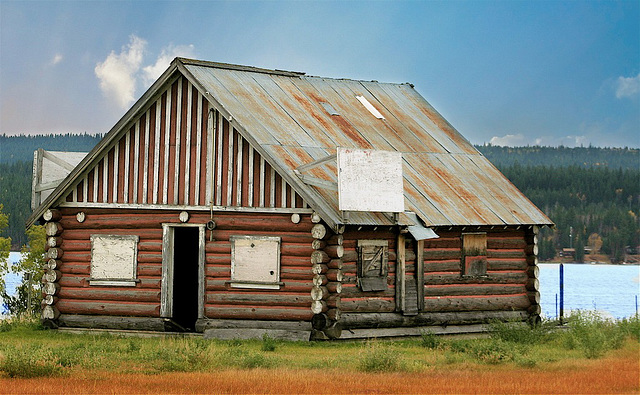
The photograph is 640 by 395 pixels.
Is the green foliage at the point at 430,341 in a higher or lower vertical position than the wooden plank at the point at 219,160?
lower

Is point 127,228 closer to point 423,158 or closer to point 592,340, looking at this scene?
point 423,158

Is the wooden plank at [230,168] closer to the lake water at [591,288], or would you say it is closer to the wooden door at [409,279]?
the wooden door at [409,279]

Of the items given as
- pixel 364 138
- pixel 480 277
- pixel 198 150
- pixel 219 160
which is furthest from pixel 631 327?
pixel 198 150

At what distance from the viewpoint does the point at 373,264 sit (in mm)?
26172

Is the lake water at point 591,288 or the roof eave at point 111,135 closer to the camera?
the roof eave at point 111,135

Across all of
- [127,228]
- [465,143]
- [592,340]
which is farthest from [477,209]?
[127,228]

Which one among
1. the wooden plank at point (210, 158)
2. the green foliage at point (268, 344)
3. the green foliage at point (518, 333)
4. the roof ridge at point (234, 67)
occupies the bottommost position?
the green foliage at point (268, 344)

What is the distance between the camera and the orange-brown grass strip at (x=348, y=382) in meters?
18.2

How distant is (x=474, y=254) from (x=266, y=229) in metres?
6.07

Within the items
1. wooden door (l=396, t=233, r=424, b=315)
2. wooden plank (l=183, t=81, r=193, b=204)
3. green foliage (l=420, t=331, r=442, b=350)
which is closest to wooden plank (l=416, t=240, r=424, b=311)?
wooden door (l=396, t=233, r=424, b=315)

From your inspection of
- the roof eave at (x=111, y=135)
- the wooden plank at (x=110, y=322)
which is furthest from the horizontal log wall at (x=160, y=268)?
the roof eave at (x=111, y=135)

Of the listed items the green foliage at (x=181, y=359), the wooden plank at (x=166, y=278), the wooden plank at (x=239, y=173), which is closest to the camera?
the green foliage at (x=181, y=359)

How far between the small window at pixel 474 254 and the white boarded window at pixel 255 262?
5.51m

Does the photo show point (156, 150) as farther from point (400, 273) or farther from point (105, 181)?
point (400, 273)
